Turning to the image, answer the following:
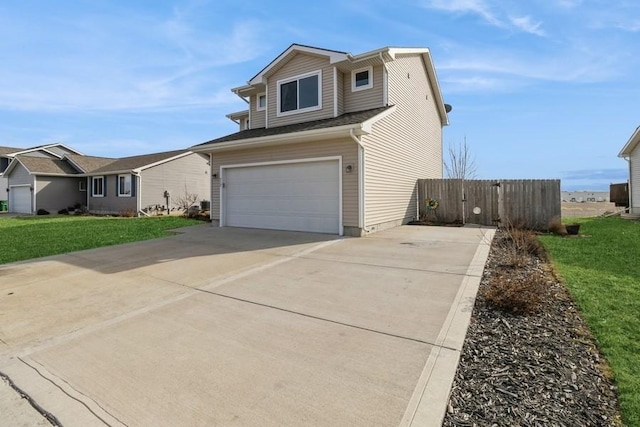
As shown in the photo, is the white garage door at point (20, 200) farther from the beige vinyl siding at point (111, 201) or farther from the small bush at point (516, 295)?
the small bush at point (516, 295)

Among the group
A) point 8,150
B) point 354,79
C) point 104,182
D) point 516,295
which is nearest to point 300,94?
point 354,79

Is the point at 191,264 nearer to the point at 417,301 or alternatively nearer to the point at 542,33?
the point at 417,301

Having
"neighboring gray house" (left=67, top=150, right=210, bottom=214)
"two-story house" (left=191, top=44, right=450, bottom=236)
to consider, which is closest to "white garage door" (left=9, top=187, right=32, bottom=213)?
"neighboring gray house" (left=67, top=150, right=210, bottom=214)

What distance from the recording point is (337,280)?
208 inches

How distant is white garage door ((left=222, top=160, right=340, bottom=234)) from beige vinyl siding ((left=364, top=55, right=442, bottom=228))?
4.09 feet

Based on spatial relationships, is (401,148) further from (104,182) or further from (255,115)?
(104,182)

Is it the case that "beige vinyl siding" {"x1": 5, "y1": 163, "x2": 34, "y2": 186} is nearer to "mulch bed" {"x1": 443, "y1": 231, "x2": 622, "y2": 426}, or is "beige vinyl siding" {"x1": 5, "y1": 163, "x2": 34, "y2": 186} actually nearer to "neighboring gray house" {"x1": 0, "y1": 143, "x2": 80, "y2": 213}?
"neighboring gray house" {"x1": 0, "y1": 143, "x2": 80, "y2": 213}

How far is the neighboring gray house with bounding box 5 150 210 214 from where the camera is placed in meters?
21.6

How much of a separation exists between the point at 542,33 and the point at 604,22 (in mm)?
1626

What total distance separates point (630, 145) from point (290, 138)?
18189 mm

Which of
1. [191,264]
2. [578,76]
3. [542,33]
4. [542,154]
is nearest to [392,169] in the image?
[542,33]

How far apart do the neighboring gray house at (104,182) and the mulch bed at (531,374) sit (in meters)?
22.4

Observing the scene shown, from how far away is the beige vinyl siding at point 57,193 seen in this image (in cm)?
2372

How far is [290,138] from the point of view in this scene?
10.2 meters
